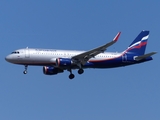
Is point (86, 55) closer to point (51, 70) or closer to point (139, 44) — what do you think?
point (51, 70)

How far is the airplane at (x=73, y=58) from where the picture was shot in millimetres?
72562

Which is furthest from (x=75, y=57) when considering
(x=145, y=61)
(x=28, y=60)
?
(x=145, y=61)

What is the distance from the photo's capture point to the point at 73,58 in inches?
2918

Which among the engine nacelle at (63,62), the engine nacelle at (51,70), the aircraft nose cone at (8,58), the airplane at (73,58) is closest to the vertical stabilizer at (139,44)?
the airplane at (73,58)

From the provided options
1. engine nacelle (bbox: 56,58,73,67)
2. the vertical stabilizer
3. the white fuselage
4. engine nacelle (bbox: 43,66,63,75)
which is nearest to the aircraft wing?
engine nacelle (bbox: 56,58,73,67)

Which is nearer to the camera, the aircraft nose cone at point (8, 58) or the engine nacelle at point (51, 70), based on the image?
the aircraft nose cone at point (8, 58)

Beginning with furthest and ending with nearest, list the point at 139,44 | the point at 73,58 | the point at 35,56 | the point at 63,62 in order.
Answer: the point at 139,44, the point at 73,58, the point at 63,62, the point at 35,56

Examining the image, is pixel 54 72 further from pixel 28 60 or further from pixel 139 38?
pixel 139 38

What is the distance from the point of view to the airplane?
7256 cm

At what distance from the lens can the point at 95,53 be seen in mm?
73750

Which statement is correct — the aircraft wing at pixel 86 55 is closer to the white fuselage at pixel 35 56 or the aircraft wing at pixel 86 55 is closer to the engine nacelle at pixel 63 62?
the engine nacelle at pixel 63 62

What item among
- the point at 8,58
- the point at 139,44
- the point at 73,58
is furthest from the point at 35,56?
the point at 139,44

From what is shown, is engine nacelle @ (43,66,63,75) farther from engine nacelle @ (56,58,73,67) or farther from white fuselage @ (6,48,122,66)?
engine nacelle @ (56,58,73,67)

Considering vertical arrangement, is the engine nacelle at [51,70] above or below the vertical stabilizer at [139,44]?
below
